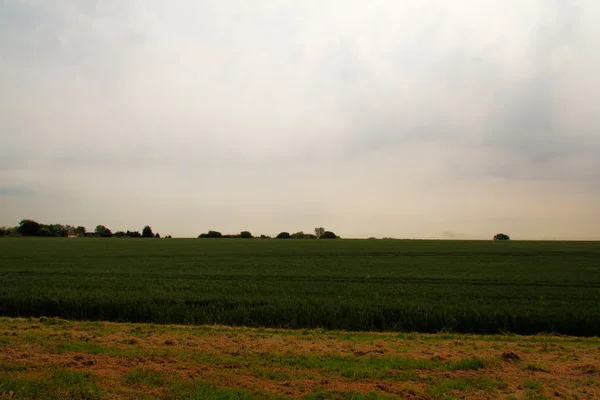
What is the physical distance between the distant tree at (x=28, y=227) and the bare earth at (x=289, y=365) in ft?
480

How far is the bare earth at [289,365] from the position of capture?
21.3 feet

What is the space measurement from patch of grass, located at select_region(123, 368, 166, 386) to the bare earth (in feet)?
0.06

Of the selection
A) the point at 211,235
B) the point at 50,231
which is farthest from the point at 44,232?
the point at 211,235

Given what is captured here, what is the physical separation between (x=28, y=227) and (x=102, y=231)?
990 inches

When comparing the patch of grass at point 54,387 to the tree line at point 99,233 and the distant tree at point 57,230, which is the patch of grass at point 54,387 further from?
the distant tree at point 57,230

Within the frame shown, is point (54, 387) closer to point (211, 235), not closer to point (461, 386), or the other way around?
point (461, 386)

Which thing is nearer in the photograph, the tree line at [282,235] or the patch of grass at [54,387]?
the patch of grass at [54,387]

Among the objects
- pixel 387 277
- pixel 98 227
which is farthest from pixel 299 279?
pixel 98 227

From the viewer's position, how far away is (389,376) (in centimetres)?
731

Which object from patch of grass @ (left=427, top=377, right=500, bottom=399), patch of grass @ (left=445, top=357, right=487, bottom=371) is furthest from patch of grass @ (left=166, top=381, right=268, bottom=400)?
patch of grass @ (left=445, top=357, right=487, bottom=371)

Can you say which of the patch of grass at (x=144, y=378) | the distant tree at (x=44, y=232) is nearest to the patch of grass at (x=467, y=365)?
the patch of grass at (x=144, y=378)

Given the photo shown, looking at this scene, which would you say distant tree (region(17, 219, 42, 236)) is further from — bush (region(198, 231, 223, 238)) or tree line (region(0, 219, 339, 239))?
bush (region(198, 231, 223, 238))

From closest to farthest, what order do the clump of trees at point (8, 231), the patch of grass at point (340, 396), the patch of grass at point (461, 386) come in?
the patch of grass at point (340, 396)
the patch of grass at point (461, 386)
the clump of trees at point (8, 231)

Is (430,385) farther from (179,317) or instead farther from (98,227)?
(98,227)
